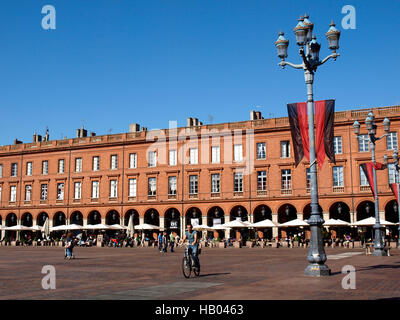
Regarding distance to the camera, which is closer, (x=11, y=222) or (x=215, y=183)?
(x=215, y=183)

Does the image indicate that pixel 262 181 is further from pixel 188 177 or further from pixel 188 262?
pixel 188 262

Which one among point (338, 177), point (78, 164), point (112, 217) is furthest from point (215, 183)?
point (78, 164)

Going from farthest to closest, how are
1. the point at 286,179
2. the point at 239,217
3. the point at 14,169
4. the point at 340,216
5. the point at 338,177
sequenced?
the point at 14,169 → the point at 239,217 → the point at 286,179 → the point at 340,216 → the point at 338,177

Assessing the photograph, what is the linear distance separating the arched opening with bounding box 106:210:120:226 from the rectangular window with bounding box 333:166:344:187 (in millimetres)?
25470

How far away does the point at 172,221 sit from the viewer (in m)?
52.5

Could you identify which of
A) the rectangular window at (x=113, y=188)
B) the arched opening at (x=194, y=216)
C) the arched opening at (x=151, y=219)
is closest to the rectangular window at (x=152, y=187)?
the arched opening at (x=151, y=219)

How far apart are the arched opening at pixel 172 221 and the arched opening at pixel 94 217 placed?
30.8 ft

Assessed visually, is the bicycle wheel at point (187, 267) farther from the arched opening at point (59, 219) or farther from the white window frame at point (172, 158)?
the arched opening at point (59, 219)

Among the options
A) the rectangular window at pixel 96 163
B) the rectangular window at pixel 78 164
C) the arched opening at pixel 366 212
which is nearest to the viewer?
the arched opening at pixel 366 212

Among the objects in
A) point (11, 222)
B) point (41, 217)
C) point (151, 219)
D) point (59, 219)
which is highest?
point (41, 217)

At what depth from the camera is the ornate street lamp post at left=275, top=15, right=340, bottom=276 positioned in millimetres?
13539

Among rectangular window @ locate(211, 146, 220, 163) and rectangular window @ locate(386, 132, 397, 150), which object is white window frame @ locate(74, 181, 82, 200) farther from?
rectangular window @ locate(386, 132, 397, 150)

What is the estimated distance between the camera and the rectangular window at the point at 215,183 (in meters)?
49.9

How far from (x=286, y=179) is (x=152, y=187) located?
15285 mm
